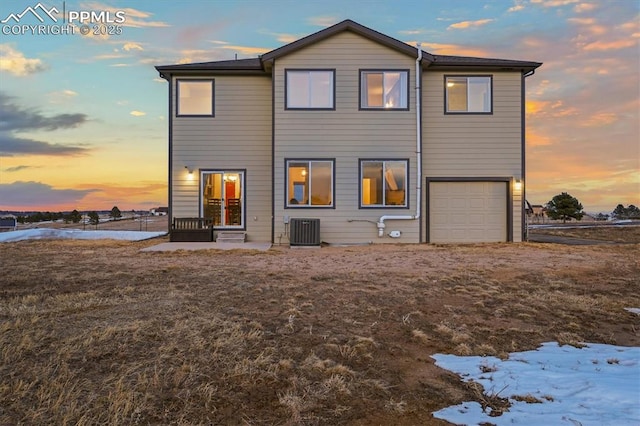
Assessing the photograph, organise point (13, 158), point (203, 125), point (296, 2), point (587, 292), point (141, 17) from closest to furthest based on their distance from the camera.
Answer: point (587, 292) → point (203, 125) → point (141, 17) → point (296, 2) → point (13, 158)

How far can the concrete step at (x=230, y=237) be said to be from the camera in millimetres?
11836

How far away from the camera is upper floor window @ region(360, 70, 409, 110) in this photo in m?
11.6

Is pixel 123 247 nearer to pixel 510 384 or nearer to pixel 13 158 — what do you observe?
pixel 510 384

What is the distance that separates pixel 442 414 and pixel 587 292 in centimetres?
446

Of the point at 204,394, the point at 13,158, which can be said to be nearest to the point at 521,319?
the point at 204,394

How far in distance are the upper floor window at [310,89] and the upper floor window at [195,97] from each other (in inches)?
99.9

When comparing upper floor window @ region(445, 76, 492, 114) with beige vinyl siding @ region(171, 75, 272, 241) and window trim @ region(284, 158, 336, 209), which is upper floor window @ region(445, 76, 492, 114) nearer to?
window trim @ region(284, 158, 336, 209)

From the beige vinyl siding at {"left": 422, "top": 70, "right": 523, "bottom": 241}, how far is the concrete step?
601 cm

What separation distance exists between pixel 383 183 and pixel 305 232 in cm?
282

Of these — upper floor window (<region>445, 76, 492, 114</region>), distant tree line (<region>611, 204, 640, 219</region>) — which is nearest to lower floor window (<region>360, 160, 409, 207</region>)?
upper floor window (<region>445, 76, 492, 114</region>)

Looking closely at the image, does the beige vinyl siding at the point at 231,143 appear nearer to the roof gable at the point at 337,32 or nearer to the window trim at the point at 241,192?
the window trim at the point at 241,192

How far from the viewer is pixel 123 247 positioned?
432 inches

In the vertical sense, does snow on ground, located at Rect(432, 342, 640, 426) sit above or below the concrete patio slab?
below

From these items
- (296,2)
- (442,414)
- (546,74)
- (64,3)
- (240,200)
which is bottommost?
(442,414)
